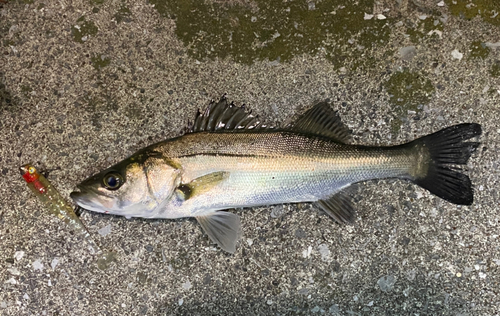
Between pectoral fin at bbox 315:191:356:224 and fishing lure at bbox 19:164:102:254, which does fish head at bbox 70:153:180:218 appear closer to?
fishing lure at bbox 19:164:102:254

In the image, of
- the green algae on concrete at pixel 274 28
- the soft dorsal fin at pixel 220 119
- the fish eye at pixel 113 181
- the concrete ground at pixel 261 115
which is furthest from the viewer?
the green algae on concrete at pixel 274 28

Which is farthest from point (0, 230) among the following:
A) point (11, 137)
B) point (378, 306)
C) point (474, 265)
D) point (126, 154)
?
point (474, 265)

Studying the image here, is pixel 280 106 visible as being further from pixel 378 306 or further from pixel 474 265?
pixel 474 265

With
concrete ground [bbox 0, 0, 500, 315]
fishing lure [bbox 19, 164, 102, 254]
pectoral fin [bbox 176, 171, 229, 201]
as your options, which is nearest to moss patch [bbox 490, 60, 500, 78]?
concrete ground [bbox 0, 0, 500, 315]

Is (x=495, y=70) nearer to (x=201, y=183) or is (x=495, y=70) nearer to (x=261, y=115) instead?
(x=261, y=115)

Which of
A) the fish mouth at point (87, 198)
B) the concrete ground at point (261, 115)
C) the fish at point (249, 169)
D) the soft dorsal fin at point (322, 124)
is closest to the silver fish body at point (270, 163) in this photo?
the fish at point (249, 169)

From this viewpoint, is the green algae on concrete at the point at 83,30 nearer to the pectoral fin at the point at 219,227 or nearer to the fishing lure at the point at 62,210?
the fishing lure at the point at 62,210

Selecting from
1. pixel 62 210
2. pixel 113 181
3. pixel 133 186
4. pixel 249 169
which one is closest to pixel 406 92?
pixel 249 169
